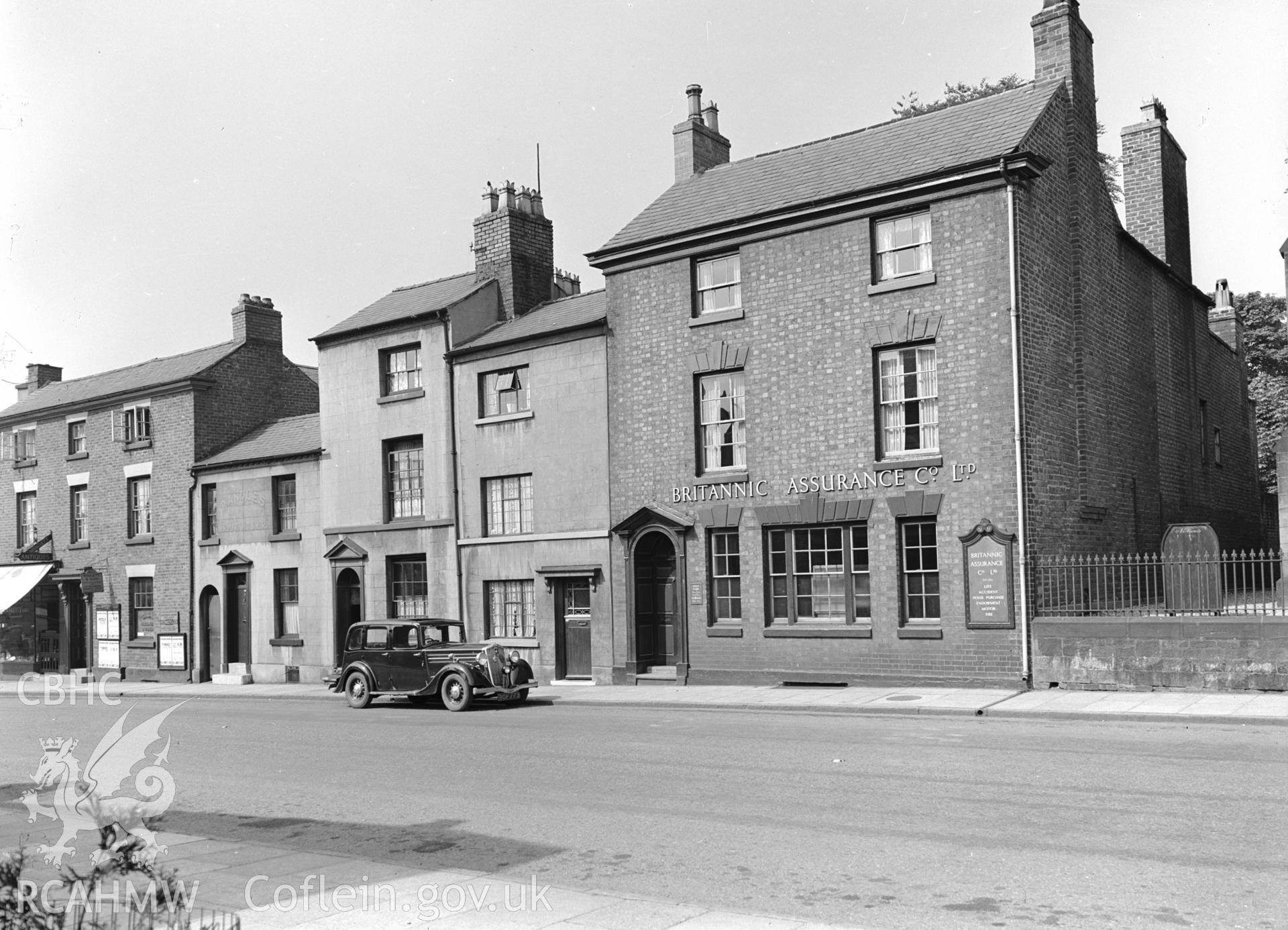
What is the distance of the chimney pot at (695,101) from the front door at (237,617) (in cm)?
1746

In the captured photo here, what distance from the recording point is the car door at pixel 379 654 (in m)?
22.0

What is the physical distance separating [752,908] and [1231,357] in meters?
30.8

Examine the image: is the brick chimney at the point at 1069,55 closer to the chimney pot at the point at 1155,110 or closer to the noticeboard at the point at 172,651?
the chimney pot at the point at 1155,110

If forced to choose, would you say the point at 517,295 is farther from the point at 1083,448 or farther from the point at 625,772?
the point at 625,772

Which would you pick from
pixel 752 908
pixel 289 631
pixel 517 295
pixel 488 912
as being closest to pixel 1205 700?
pixel 752 908

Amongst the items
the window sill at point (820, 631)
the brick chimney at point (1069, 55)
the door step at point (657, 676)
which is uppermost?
the brick chimney at point (1069, 55)

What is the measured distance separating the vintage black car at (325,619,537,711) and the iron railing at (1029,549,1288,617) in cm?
922

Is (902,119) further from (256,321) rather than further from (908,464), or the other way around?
(256,321)

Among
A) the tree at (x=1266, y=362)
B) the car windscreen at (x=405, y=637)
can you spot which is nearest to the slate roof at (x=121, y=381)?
the car windscreen at (x=405, y=637)

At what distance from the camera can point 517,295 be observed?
96.8 feet

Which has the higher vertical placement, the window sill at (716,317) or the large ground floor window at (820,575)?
the window sill at (716,317)

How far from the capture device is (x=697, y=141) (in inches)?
1064

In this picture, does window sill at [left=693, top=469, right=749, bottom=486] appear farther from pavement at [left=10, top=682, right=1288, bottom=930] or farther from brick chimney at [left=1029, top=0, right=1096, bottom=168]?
pavement at [left=10, top=682, right=1288, bottom=930]

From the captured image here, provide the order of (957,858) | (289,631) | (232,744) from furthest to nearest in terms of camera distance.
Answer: (289,631), (232,744), (957,858)
